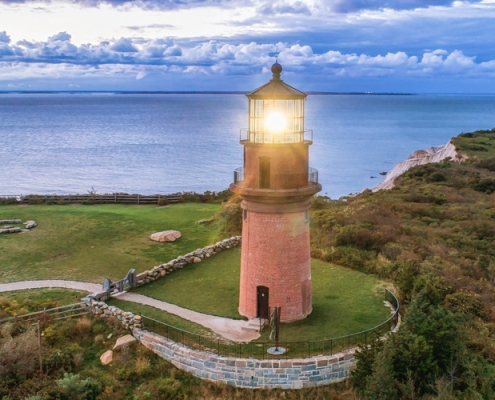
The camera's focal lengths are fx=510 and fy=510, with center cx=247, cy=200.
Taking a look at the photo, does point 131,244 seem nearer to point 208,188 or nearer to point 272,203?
point 272,203

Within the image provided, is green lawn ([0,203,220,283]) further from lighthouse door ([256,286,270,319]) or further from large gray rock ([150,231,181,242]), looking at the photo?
lighthouse door ([256,286,270,319])

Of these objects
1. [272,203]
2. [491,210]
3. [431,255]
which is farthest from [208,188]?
[272,203]

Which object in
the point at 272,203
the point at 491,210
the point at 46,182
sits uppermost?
the point at 272,203

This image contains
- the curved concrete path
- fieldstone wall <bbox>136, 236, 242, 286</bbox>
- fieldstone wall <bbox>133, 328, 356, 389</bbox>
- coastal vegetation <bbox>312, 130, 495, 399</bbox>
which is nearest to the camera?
coastal vegetation <bbox>312, 130, 495, 399</bbox>

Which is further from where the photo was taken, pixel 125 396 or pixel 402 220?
pixel 402 220

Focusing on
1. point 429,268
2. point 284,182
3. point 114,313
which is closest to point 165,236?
point 114,313

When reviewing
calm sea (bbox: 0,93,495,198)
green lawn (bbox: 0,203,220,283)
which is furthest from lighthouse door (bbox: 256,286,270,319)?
calm sea (bbox: 0,93,495,198)

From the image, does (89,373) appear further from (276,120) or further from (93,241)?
(93,241)
